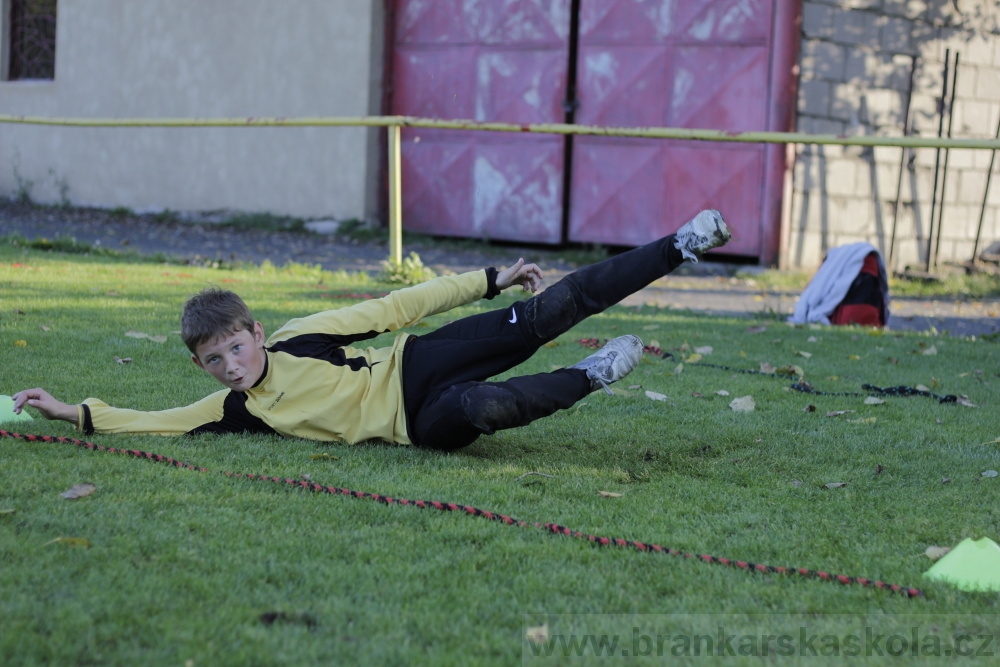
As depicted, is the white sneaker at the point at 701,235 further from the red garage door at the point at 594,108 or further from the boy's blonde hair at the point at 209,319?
the red garage door at the point at 594,108

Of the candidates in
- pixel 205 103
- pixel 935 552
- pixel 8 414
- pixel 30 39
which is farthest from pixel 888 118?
pixel 30 39

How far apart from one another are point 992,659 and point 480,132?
9.84 metres

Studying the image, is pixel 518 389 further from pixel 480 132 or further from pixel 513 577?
pixel 480 132

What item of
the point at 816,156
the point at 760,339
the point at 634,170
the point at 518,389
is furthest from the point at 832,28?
the point at 518,389

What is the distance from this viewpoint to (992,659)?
2.16m

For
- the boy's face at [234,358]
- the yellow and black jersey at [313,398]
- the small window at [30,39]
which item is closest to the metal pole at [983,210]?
the yellow and black jersey at [313,398]

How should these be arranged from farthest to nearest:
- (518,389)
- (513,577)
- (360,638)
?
(518,389)
(513,577)
(360,638)

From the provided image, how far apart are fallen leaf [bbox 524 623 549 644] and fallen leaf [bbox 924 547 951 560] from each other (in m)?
1.15

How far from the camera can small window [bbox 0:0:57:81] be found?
1451cm

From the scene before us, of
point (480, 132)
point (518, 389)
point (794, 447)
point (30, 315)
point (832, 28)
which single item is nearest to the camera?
point (518, 389)

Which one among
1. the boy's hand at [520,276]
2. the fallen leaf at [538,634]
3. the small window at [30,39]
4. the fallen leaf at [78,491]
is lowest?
the fallen leaf at [538,634]

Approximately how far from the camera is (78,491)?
9.59 feet

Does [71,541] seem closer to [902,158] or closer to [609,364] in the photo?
[609,364]

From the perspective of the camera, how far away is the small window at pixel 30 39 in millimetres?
14508
